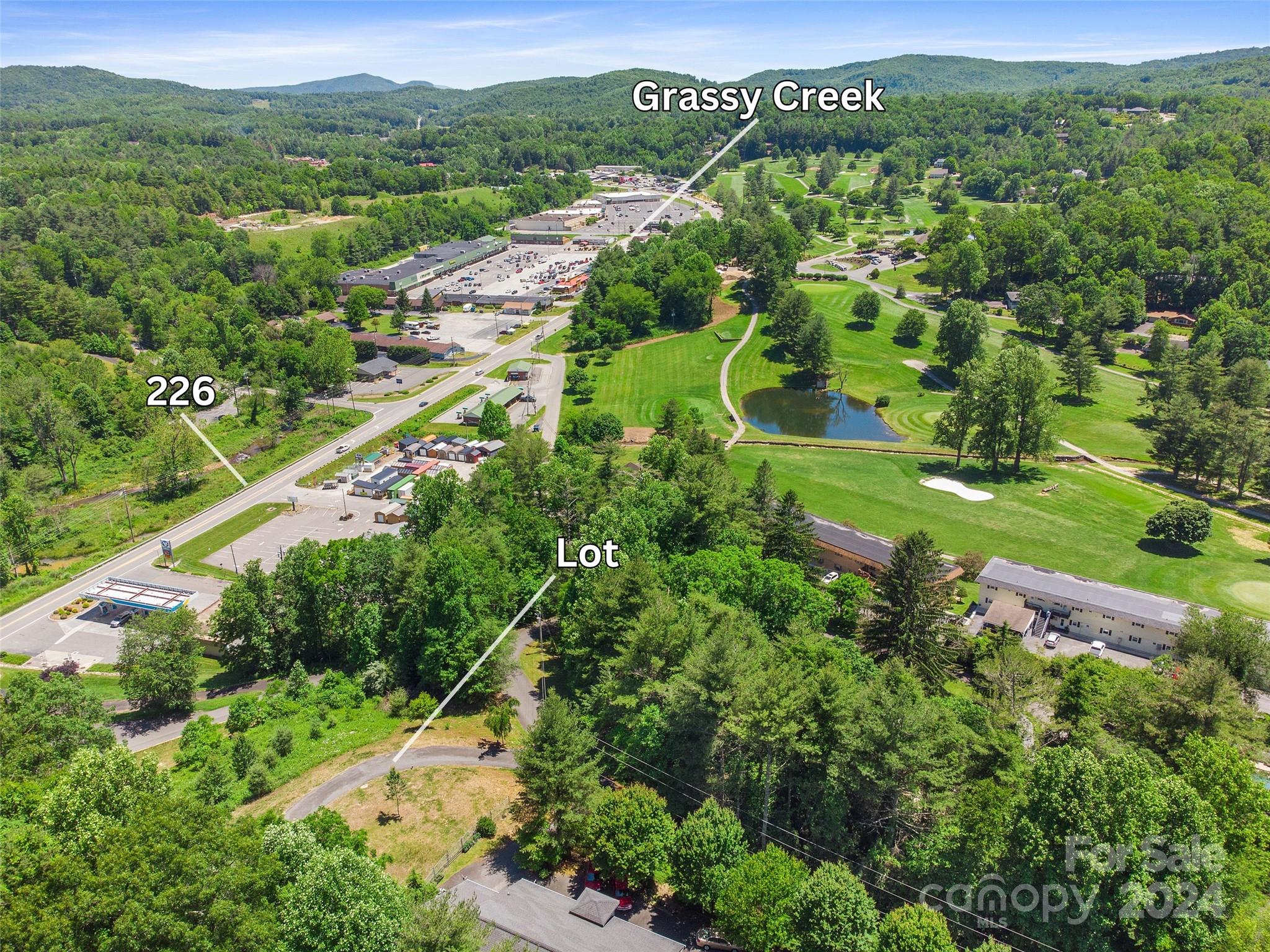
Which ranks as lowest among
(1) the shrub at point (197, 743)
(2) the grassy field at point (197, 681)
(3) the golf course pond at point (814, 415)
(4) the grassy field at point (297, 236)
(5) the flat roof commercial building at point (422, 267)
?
(2) the grassy field at point (197, 681)

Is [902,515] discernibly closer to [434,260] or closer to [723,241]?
[723,241]

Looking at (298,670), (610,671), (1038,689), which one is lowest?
(298,670)

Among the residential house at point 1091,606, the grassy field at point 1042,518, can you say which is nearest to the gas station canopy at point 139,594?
the grassy field at point 1042,518

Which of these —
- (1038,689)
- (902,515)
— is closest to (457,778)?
(1038,689)

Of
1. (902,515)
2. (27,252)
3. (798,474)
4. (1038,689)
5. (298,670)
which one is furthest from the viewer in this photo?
(27,252)

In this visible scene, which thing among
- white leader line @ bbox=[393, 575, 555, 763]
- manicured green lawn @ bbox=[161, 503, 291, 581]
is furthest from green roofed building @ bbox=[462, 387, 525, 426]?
white leader line @ bbox=[393, 575, 555, 763]

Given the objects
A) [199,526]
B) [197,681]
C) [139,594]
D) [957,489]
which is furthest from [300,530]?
[957,489]

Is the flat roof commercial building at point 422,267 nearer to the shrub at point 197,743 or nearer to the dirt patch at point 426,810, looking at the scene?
the shrub at point 197,743
